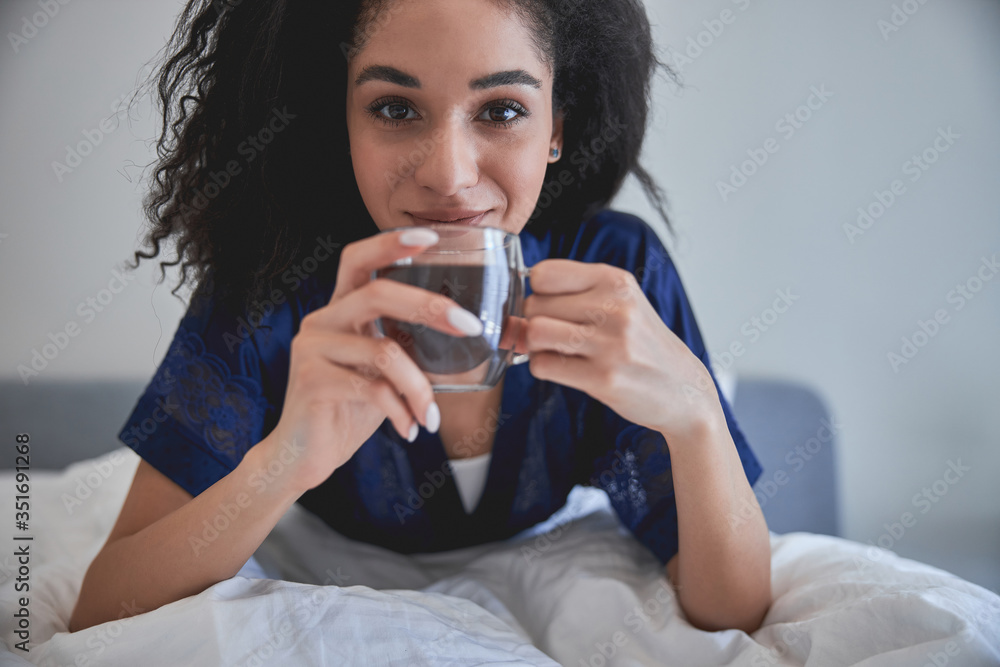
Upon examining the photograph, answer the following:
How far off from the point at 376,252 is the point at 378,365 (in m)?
0.10

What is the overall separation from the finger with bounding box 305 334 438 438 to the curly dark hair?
0.55m

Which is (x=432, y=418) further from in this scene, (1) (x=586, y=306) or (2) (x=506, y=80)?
(2) (x=506, y=80)

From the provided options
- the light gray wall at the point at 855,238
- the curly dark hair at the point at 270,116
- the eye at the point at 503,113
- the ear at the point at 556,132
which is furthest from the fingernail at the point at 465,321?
the light gray wall at the point at 855,238

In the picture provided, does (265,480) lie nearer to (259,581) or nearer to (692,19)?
(259,581)

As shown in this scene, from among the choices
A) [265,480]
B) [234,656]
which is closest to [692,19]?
[265,480]

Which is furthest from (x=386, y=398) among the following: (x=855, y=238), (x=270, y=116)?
(x=855, y=238)

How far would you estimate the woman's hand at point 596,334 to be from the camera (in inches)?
25.4

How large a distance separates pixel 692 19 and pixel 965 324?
1196mm

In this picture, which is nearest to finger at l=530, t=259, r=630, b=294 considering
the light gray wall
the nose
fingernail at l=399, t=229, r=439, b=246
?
fingernail at l=399, t=229, r=439, b=246

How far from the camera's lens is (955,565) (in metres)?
2.05

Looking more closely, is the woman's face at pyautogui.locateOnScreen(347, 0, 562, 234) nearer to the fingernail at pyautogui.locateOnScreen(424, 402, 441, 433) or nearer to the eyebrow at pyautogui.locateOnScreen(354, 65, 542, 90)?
the eyebrow at pyautogui.locateOnScreen(354, 65, 542, 90)

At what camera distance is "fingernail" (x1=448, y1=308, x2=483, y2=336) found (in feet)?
1.97

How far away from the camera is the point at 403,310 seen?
59 cm

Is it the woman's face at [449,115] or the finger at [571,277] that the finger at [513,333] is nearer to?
the finger at [571,277]
